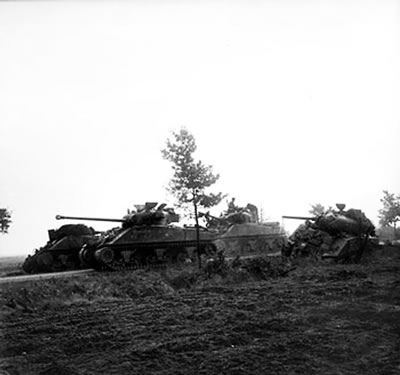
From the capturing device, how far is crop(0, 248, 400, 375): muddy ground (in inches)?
162

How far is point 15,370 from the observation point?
4.25 m

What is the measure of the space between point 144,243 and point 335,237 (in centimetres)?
733

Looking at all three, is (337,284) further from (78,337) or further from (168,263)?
(168,263)

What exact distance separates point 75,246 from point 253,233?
927 centimetres

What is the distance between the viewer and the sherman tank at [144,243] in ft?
54.0

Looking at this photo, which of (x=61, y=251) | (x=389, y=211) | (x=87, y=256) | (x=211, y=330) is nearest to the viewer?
(x=211, y=330)

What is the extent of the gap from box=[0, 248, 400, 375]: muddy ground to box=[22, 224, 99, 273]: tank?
8126mm

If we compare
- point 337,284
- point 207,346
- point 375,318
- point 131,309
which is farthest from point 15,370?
point 337,284

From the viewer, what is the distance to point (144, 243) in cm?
1711

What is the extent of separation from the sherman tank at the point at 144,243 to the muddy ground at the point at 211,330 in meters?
6.26

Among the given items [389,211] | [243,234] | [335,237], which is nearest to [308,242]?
[335,237]

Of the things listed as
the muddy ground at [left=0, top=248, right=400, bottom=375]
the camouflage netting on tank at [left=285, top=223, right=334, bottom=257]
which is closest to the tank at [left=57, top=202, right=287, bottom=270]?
the camouflage netting on tank at [left=285, top=223, right=334, bottom=257]

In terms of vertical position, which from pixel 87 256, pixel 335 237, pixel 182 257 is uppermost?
pixel 335 237

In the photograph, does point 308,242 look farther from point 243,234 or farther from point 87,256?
point 87,256
